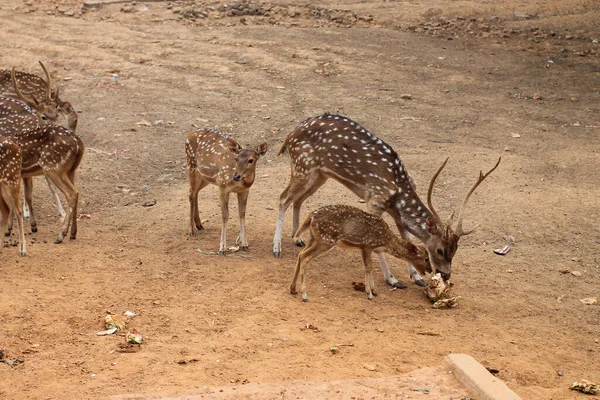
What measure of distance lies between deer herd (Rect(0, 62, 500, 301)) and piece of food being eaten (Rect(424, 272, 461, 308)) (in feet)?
0.98

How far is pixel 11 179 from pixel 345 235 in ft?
11.6

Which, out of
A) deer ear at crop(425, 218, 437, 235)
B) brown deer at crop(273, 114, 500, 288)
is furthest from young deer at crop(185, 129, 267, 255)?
deer ear at crop(425, 218, 437, 235)

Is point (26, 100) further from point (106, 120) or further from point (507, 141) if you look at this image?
point (507, 141)

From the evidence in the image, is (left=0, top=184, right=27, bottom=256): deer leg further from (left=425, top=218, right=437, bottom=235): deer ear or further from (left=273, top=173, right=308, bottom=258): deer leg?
(left=425, top=218, right=437, bottom=235): deer ear

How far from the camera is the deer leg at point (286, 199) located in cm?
930

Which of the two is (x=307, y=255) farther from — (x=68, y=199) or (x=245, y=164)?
(x=68, y=199)

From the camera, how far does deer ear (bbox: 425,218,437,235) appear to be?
8570mm

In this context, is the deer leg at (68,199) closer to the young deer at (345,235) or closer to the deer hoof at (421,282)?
the young deer at (345,235)

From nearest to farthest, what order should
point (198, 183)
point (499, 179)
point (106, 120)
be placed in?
point (198, 183)
point (499, 179)
point (106, 120)

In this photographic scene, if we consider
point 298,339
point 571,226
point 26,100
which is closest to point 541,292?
point 571,226

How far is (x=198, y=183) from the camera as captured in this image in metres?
Answer: 9.91

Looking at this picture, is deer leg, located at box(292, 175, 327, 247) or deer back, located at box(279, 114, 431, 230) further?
deer leg, located at box(292, 175, 327, 247)

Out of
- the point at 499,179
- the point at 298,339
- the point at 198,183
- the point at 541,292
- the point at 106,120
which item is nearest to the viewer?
the point at 298,339

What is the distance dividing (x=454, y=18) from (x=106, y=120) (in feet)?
29.8
